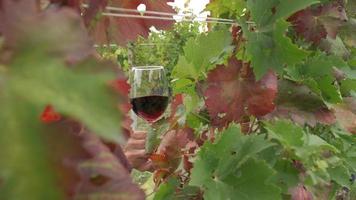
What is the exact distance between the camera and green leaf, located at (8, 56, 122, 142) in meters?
0.28

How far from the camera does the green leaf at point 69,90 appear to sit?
283 millimetres

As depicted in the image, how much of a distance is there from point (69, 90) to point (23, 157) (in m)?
0.04

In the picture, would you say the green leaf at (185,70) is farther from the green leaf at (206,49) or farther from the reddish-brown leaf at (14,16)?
the reddish-brown leaf at (14,16)

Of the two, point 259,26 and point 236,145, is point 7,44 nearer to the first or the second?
point 236,145

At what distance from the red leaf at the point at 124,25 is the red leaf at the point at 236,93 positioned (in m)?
0.27

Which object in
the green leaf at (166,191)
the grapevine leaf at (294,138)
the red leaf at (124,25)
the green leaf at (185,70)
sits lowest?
the green leaf at (166,191)

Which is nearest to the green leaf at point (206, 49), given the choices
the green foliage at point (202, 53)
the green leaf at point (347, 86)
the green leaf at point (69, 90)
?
the green foliage at point (202, 53)

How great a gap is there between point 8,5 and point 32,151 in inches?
3.7

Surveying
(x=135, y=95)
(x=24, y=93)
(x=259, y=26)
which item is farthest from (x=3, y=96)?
(x=135, y=95)

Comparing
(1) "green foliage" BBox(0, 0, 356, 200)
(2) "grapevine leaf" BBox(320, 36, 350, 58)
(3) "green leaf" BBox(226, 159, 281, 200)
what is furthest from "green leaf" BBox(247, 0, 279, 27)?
(2) "grapevine leaf" BBox(320, 36, 350, 58)

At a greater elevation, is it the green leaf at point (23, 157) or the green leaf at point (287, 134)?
the green leaf at point (23, 157)

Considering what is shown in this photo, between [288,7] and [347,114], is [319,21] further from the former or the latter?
[288,7]

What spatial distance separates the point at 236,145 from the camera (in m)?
0.98

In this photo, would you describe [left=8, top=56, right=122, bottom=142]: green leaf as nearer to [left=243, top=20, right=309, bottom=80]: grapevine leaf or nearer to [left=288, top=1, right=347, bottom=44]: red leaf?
[left=243, top=20, right=309, bottom=80]: grapevine leaf
